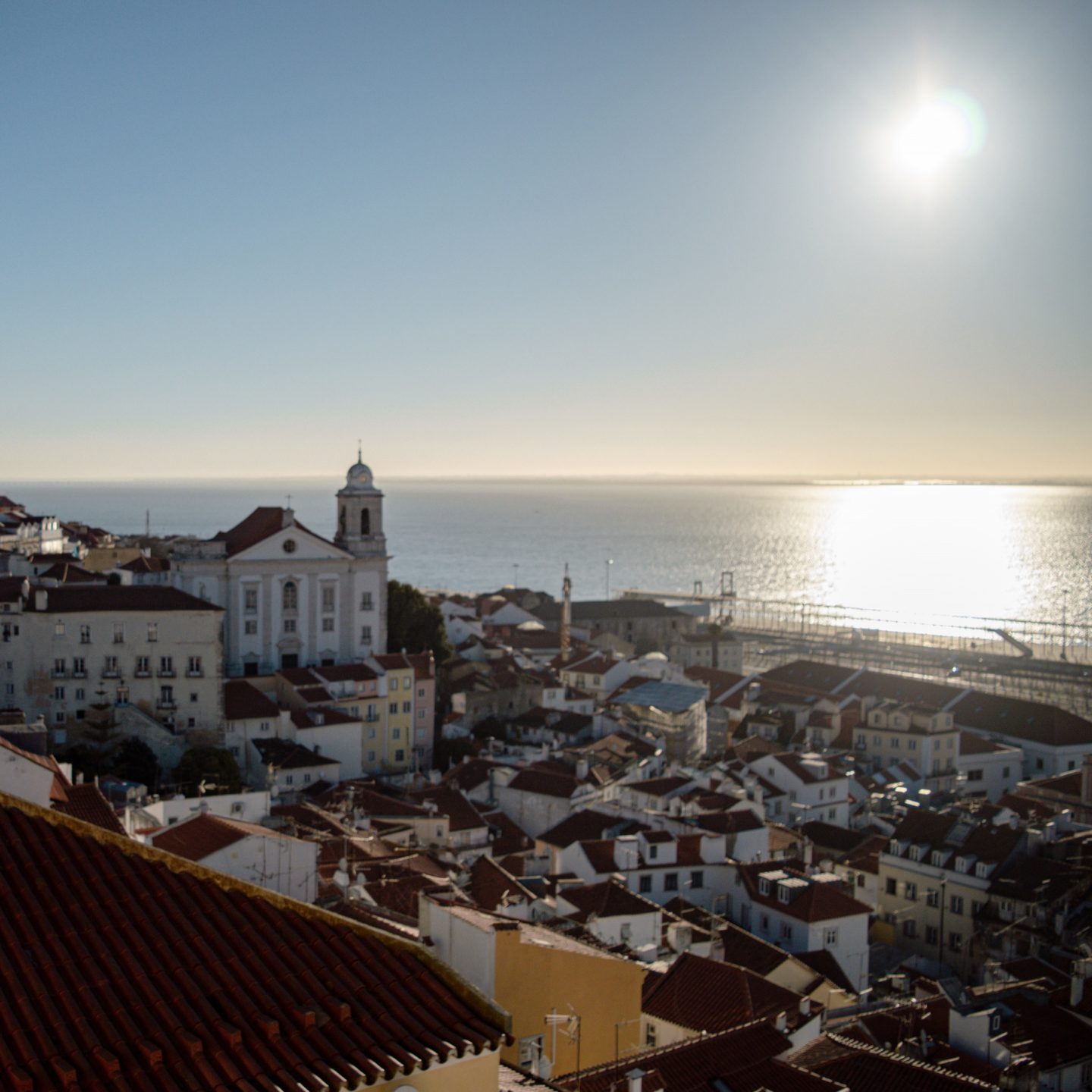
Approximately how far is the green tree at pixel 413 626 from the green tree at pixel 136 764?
46.8 ft

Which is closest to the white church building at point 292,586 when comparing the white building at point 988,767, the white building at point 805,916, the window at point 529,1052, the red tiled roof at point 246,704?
the red tiled roof at point 246,704

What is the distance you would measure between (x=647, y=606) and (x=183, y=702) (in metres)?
41.2

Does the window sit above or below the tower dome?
below

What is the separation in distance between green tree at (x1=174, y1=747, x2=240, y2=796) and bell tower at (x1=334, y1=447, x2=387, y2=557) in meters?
14.3

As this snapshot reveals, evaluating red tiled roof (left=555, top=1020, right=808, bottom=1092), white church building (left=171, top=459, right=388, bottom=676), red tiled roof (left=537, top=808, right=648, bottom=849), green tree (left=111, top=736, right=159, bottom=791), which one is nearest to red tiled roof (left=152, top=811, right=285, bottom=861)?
red tiled roof (left=555, top=1020, right=808, bottom=1092)

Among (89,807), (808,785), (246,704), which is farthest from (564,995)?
(246,704)

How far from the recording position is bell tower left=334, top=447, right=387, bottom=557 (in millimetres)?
44525

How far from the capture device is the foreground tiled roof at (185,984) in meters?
3.74

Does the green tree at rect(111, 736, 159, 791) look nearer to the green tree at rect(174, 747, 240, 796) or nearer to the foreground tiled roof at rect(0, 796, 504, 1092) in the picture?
the green tree at rect(174, 747, 240, 796)

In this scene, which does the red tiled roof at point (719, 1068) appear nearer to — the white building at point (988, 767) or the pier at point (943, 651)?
the white building at point (988, 767)

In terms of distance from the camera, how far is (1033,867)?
24781 millimetres

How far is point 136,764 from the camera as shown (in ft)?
103

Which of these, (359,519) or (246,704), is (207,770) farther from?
(359,519)

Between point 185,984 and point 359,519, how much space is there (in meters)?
41.4
